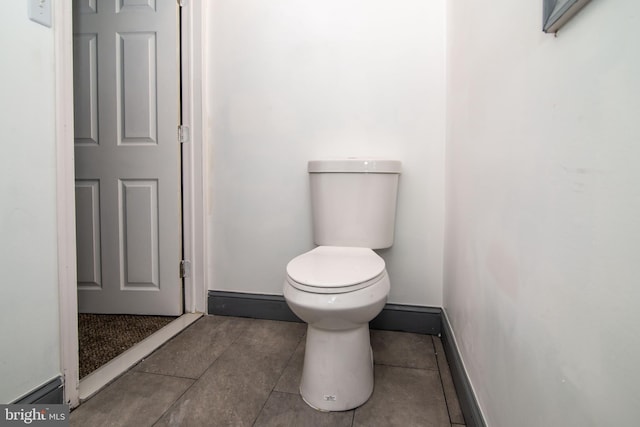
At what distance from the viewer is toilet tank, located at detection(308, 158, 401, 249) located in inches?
57.8

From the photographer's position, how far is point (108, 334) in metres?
1.61

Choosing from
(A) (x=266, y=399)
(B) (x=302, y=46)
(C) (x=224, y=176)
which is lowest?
(A) (x=266, y=399)

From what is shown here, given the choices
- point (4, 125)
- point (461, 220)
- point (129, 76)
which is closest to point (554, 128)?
point (461, 220)

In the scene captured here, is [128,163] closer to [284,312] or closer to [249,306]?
[249,306]

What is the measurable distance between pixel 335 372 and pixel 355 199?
0.68m

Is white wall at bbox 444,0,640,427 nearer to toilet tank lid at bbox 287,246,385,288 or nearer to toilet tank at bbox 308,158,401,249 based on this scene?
toilet tank lid at bbox 287,246,385,288

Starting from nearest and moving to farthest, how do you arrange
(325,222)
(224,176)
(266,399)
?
(266,399) → (325,222) → (224,176)

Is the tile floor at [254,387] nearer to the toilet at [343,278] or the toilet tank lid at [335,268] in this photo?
the toilet at [343,278]

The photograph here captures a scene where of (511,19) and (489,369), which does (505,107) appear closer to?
(511,19)

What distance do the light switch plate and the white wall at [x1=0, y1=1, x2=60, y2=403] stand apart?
0.05 feet

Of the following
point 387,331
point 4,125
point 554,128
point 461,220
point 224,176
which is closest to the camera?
point 554,128

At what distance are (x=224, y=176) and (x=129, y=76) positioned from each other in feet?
2.18

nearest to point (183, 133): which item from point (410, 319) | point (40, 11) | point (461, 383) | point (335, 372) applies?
point (40, 11)

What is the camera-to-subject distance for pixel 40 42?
0.99 m
